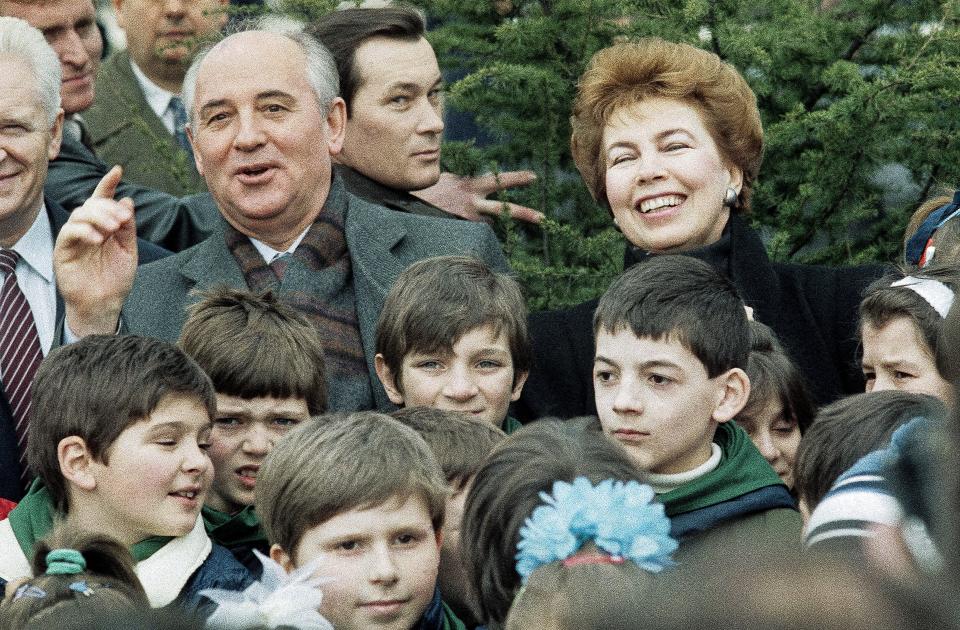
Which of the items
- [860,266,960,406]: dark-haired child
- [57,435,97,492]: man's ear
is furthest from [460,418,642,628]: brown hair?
[860,266,960,406]: dark-haired child

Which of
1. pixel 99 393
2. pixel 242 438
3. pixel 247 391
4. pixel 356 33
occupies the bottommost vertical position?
pixel 242 438

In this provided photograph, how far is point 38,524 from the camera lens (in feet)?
10.8

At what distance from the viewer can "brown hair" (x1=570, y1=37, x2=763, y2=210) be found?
4.36 meters

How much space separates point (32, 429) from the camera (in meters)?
3.40

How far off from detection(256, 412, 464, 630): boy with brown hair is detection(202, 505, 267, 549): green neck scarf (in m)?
0.40

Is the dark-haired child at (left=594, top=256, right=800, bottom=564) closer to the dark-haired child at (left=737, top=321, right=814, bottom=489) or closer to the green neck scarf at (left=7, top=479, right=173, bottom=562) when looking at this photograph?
the dark-haired child at (left=737, top=321, right=814, bottom=489)

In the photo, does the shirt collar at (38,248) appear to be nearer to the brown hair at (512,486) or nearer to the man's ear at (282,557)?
the man's ear at (282,557)

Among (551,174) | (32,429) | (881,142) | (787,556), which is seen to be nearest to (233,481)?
(32,429)

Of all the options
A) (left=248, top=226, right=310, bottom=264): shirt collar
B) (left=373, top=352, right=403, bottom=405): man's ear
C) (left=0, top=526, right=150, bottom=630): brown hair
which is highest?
(left=248, top=226, right=310, bottom=264): shirt collar

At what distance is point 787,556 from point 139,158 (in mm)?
5309

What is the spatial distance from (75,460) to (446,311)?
1071 mm

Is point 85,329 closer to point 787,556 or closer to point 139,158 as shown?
point 139,158

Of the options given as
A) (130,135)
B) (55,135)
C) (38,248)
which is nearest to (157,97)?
(130,135)

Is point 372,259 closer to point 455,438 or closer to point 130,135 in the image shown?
point 455,438
